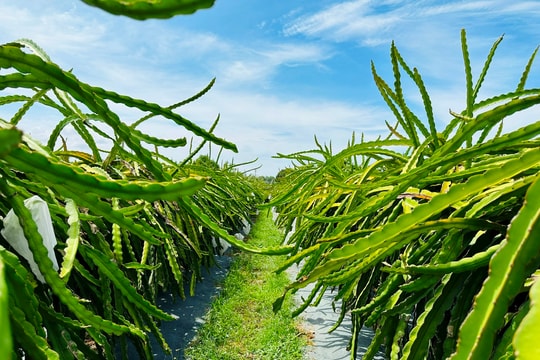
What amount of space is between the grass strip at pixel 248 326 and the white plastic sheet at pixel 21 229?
1.11 meters

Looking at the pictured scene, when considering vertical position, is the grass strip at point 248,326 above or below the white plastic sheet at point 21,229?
below

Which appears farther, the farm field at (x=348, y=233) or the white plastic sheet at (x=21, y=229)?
the white plastic sheet at (x=21, y=229)

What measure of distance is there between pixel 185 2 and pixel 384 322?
568 mm

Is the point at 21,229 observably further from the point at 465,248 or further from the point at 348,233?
the point at 465,248

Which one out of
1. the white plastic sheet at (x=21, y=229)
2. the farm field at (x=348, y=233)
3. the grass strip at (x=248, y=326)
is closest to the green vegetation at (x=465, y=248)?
the farm field at (x=348, y=233)

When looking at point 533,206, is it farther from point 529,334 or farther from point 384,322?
point 384,322

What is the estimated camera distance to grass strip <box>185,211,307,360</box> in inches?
60.7

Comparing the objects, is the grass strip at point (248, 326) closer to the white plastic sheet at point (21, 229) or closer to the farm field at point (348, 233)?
the farm field at point (348, 233)

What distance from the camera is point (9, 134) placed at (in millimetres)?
166

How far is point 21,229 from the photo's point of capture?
0.44 metres

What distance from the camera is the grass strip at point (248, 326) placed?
154 cm

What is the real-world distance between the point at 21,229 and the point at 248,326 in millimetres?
1551

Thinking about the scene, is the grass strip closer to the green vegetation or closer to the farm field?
the farm field

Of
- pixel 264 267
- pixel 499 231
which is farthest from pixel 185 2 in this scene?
pixel 264 267
